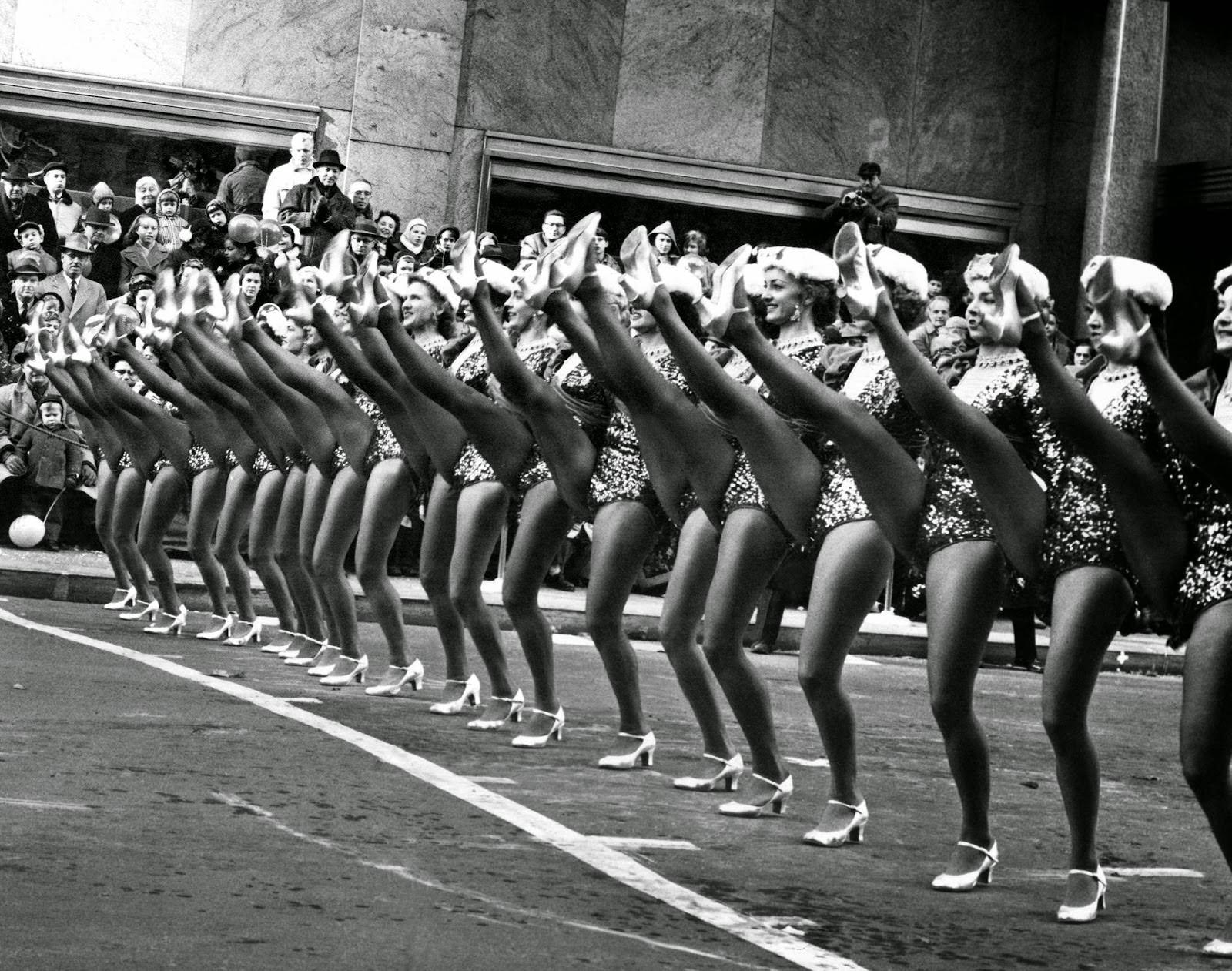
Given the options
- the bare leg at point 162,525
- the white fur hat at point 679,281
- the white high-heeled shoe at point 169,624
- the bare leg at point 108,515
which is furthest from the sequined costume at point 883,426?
the bare leg at point 108,515

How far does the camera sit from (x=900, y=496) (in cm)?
693

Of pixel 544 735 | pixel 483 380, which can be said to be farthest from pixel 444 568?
pixel 544 735

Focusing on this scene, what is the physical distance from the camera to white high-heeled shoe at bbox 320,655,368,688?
35.9 feet

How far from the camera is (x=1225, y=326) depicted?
598 cm

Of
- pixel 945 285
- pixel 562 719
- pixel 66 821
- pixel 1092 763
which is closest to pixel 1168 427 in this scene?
pixel 1092 763

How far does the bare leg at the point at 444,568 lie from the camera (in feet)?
33.3

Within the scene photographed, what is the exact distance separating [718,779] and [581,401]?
1833 millimetres

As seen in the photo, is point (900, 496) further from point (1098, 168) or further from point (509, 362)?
point (1098, 168)

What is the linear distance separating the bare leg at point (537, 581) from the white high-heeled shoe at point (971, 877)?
114 inches

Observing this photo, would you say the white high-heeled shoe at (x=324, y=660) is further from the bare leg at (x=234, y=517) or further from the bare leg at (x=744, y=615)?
the bare leg at (x=744, y=615)

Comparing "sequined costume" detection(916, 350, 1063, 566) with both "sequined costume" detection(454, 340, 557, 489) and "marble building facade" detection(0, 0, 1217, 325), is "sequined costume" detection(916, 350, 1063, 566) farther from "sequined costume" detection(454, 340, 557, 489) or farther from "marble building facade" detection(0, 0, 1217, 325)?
"marble building facade" detection(0, 0, 1217, 325)

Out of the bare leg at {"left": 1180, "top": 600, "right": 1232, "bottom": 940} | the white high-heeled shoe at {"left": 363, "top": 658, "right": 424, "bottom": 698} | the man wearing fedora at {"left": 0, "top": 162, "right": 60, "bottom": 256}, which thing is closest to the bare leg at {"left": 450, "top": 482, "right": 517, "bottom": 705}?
the white high-heeled shoe at {"left": 363, "top": 658, "right": 424, "bottom": 698}

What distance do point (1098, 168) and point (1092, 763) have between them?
15.6 meters

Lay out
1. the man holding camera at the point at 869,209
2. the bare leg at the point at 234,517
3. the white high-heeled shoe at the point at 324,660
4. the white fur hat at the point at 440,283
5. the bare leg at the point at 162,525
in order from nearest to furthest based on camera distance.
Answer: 1. the white fur hat at the point at 440,283
2. the white high-heeled shoe at the point at 324,660
3. the bare leg at the point at 234,517
4. the bare leg at the point at 162,525
5. the man holding camera at the point at 869,209
